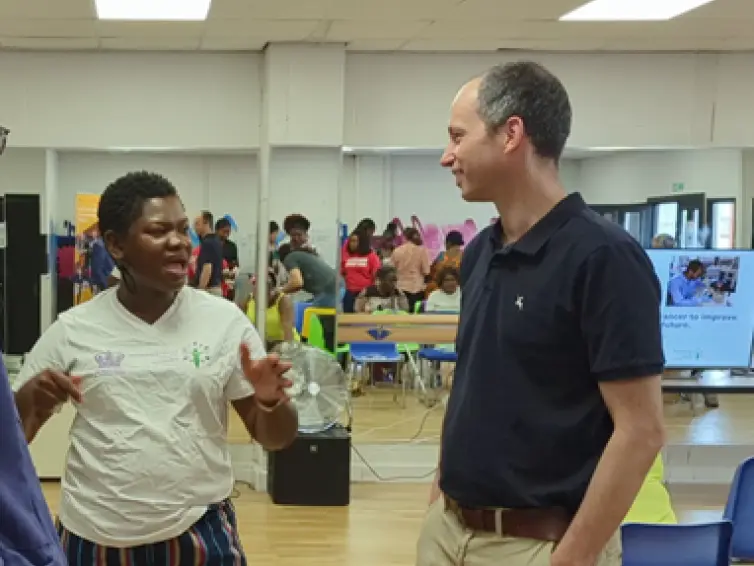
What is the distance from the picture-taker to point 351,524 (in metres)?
5.27

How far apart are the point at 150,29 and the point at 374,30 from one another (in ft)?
4.11

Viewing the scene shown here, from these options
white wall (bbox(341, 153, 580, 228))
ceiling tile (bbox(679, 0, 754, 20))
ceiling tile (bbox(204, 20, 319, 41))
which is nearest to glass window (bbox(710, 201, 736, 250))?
white wall (bbox(341, 153, 580, 228))

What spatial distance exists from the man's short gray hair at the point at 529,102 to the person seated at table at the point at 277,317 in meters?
4.35

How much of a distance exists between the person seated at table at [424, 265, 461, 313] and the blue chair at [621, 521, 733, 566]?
3.96m

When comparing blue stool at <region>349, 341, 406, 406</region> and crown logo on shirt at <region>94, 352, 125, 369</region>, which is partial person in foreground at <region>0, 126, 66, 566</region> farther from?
blue stool at <region>349, 341, 406, 406</region>

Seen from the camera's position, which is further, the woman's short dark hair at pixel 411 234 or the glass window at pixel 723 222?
the woman's short dark hair at pixel 411 234

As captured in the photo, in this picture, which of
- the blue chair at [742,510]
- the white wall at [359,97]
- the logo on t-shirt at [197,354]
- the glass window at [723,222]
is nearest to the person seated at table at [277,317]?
the white wall at [359,97]

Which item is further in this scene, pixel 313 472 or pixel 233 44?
pixel 233 44

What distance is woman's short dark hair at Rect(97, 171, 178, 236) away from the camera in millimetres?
2223

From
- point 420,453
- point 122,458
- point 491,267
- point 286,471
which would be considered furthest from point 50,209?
point 491,267

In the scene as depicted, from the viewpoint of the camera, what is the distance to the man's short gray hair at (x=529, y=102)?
5.62 ft

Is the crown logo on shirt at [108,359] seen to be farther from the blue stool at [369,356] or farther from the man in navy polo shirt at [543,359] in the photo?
the blue stool at [369,356]

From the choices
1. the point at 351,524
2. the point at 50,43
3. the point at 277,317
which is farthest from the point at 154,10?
the point at 351,524

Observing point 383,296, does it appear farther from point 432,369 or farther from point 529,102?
point 529,102
